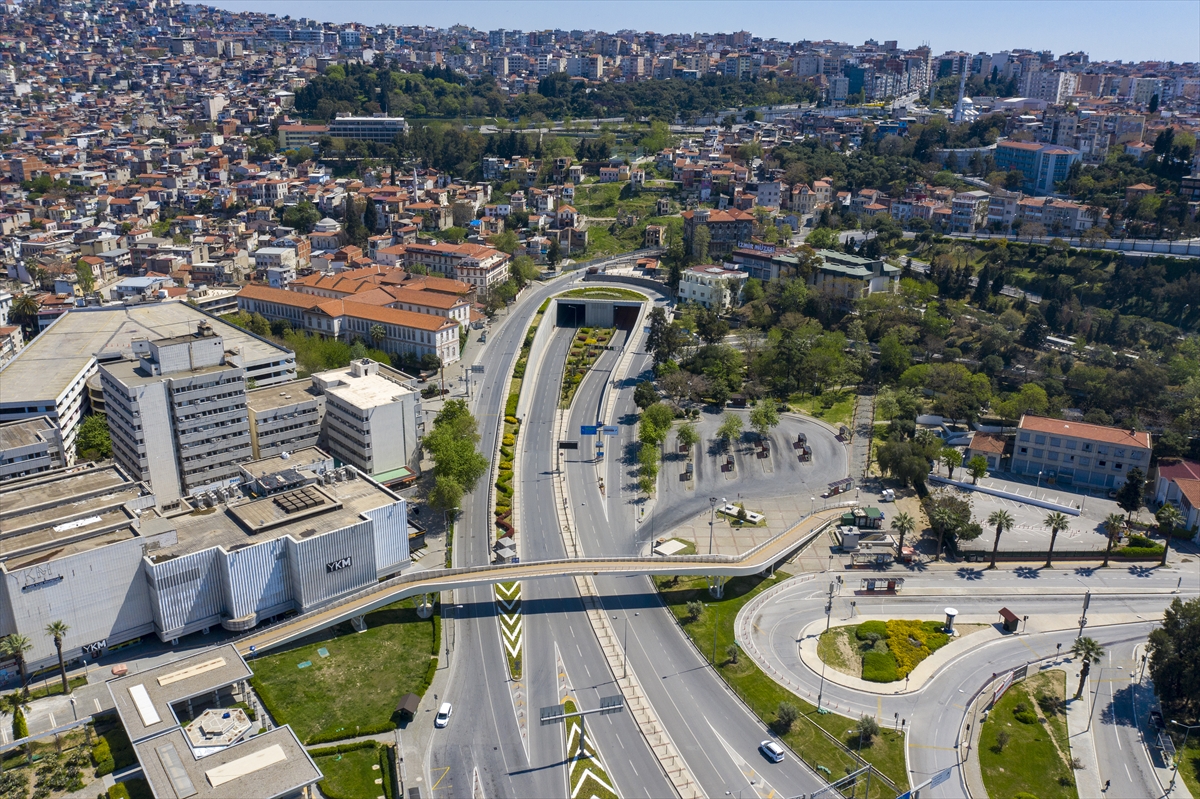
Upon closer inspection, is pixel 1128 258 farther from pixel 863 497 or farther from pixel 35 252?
pixel 35 252

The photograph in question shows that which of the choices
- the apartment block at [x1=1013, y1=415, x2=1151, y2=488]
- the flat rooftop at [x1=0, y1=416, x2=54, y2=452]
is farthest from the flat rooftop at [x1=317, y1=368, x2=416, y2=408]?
the apartment block at [x1=1013, y1=415, x2=1151, y2=488]

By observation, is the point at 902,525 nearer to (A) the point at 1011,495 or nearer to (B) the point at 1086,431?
(A) the point at 1011,495

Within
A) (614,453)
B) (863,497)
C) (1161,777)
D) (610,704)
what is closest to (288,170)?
(614,453)

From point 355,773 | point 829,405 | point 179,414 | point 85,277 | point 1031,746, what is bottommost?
point 1031,746

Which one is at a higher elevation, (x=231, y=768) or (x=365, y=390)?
(x=365, y=390)

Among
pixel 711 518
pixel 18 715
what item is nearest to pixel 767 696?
pixel 711 518

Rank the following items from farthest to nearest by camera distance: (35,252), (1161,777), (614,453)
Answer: (35,252)
(614,453)
(1161,777)

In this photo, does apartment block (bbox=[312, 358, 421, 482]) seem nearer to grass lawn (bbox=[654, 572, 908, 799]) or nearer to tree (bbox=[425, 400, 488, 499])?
tree (bbox=[425, 400, 488, 499])
